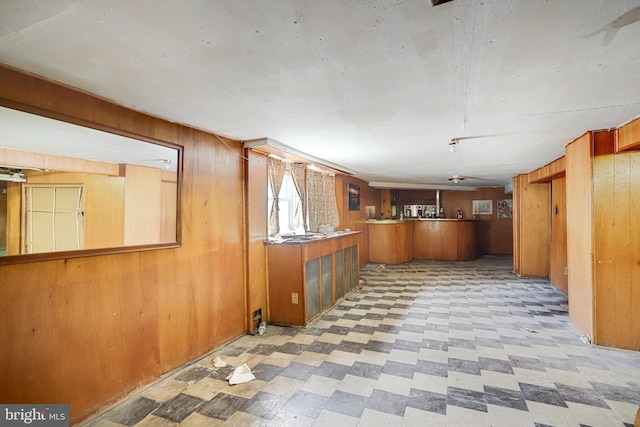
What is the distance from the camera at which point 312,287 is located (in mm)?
4148

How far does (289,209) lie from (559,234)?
524cm

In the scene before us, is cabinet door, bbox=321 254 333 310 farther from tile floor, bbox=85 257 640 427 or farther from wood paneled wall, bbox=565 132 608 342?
wood paneled wall, bbox=565 132 608 342

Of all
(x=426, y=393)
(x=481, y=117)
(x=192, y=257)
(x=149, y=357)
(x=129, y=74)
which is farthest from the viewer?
(x=192, y=257)

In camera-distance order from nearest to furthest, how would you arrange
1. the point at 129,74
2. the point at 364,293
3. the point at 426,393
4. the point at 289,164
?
1. the point at 129,74
2. the point at 426,393
3. the point at 289,164
4. the point at 364,293

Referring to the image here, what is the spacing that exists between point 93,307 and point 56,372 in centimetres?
44

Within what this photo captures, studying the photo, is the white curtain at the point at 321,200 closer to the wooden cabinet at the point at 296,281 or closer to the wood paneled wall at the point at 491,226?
the wooden cabinet at the point at 296,281

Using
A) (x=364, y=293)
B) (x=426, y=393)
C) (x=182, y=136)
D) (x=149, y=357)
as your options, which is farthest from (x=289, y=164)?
(x=426, y=393)

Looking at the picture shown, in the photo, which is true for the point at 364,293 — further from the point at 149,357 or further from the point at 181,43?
the point at 181,43

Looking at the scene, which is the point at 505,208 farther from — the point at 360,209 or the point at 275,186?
the point at 275,186

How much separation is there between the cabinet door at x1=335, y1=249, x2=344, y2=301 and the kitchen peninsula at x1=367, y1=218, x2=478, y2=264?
3.53 m

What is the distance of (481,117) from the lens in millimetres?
2869

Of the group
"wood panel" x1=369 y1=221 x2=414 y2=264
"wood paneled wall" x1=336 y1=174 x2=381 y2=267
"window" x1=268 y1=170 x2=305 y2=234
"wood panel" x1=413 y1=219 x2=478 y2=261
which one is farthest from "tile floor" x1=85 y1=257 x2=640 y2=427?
"wood panel" x1=413 y1=219 x2=478 y2=261

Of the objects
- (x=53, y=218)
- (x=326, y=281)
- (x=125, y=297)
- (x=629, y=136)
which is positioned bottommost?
(x=326, y=281)

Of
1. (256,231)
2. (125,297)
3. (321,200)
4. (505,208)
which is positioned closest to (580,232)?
(321,200)
